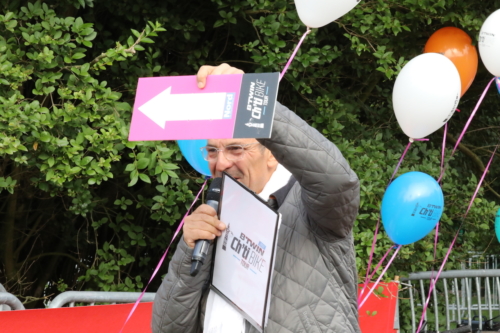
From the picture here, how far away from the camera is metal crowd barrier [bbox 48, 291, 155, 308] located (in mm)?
3410

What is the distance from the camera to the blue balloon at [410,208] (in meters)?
4.65

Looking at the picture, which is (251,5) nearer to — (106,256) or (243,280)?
(106,256)

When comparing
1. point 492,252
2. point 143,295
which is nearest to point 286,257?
point 143,295

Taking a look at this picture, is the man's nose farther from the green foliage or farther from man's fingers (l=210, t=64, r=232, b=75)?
the green foliage

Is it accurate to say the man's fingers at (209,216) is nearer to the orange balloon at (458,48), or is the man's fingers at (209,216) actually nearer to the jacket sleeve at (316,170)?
the jacket sleeve at (316,170)

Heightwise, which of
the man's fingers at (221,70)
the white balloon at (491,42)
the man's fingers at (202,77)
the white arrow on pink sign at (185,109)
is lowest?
the white arrow on pink sign at (185,109)

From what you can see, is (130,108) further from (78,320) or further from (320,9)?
(78,320)

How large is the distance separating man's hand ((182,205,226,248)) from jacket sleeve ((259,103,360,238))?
0.25 meters

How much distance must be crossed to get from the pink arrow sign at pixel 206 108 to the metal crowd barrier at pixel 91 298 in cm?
201

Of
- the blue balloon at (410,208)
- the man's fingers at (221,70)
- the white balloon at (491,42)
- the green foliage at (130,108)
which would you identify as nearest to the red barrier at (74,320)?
the green foliage at (130,108)

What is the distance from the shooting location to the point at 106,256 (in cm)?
485

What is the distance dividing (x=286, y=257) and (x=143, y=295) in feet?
6.87

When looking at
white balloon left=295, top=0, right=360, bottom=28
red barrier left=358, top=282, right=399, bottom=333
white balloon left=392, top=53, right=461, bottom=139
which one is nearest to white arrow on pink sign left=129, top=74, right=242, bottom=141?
white balloon left=295, top=0, right=360, bottom=28

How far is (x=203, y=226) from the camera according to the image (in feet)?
6.29
